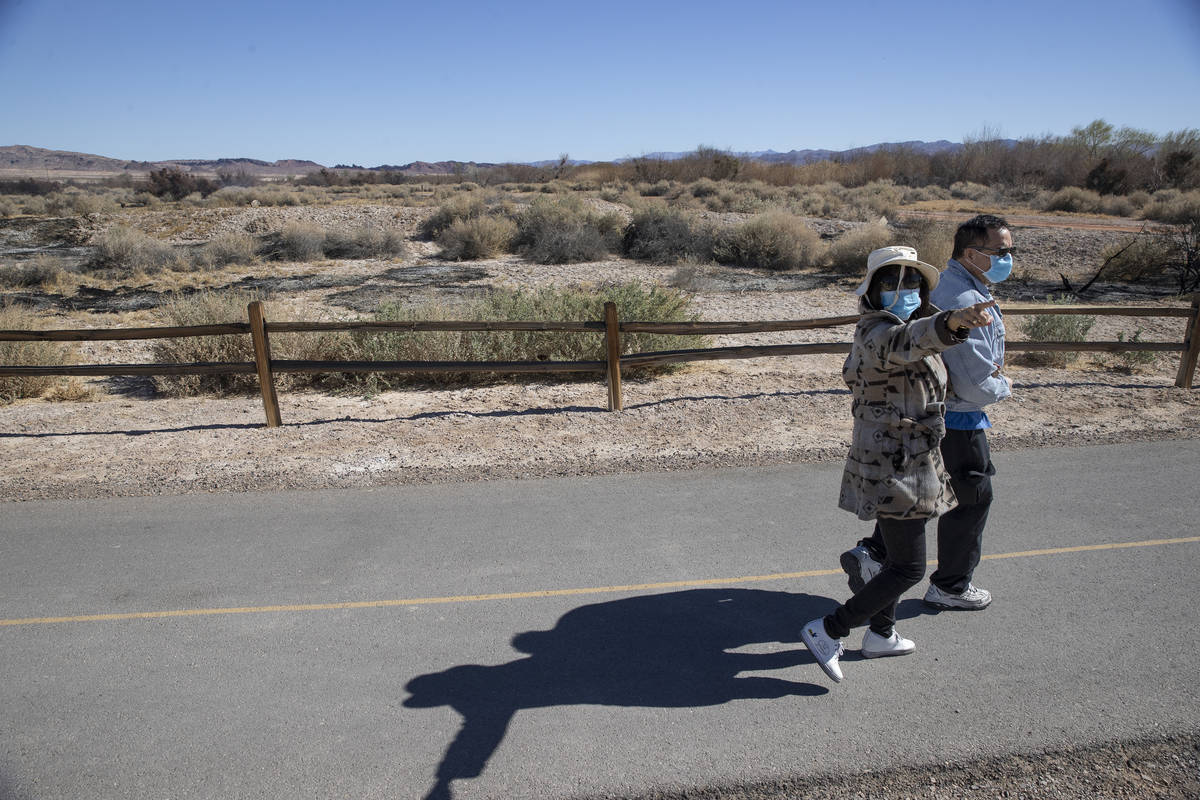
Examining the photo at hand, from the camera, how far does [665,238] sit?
23516 mm

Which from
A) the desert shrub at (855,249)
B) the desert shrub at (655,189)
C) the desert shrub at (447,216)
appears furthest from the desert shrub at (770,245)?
the desert shrub at (655,189)

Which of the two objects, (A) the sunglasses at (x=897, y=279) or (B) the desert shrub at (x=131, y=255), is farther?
(B) the desert shrub at (x=131, y=255)

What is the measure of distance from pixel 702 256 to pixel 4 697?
20.9 meters

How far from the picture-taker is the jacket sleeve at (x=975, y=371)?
146 inches

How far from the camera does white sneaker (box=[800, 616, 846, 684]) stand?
146 inches

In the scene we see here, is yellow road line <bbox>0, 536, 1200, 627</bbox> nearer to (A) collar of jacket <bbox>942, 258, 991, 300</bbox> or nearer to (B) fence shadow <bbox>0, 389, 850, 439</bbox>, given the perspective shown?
(A) collar of jacket <bbox>942, 258, 991, 300</bbox>

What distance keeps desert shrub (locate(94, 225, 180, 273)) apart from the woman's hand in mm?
24035

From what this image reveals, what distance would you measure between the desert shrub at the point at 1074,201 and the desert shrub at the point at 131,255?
1417 inches

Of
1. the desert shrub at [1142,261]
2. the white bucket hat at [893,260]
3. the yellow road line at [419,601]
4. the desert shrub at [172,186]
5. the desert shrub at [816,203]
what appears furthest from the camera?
the desert shrub at [172,186]

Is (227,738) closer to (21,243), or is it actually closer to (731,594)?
(731,594)

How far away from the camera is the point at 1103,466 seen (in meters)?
6.80

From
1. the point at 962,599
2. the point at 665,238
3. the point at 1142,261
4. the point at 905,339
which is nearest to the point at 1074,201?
the point at 1142,261

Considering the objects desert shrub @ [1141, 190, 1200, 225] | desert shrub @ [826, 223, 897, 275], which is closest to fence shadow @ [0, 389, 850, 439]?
desert shrub @ [826, 223, 897, 275]

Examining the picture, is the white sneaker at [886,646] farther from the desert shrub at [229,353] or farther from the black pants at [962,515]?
the desert shrub at [229,353]
